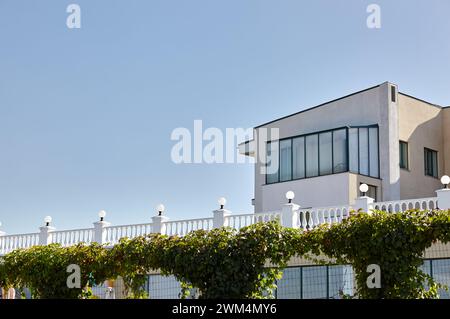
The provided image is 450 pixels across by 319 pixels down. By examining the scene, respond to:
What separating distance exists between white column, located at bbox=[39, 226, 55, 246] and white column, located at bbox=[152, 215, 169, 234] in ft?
16.3

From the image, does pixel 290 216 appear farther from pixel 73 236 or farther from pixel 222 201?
pixel 73 236

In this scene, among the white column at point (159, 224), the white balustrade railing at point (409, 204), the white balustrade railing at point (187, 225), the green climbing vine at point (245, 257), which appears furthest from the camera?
the white column at point (159, 224)

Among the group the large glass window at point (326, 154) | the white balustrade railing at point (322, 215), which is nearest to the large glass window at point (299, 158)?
the large glass window at point (326, 154)

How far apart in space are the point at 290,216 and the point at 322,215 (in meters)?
1.12

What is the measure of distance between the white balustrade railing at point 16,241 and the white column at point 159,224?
19.0 ft

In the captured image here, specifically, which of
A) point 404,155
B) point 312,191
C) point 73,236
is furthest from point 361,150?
point 73,236

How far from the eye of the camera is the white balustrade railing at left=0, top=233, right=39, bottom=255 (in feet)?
103

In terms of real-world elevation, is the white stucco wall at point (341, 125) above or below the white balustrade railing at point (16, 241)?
above

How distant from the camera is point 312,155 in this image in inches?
1281

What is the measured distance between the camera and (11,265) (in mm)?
23312

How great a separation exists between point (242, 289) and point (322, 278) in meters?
5.27

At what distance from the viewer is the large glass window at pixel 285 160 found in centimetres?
3331

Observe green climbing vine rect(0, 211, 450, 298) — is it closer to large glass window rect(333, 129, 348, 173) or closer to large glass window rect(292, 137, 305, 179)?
large glass window rect(333, 129, 348, 173)

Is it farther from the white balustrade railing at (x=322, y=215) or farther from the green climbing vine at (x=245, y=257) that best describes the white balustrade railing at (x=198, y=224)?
the green climbing vine at (x=245, y=257)
